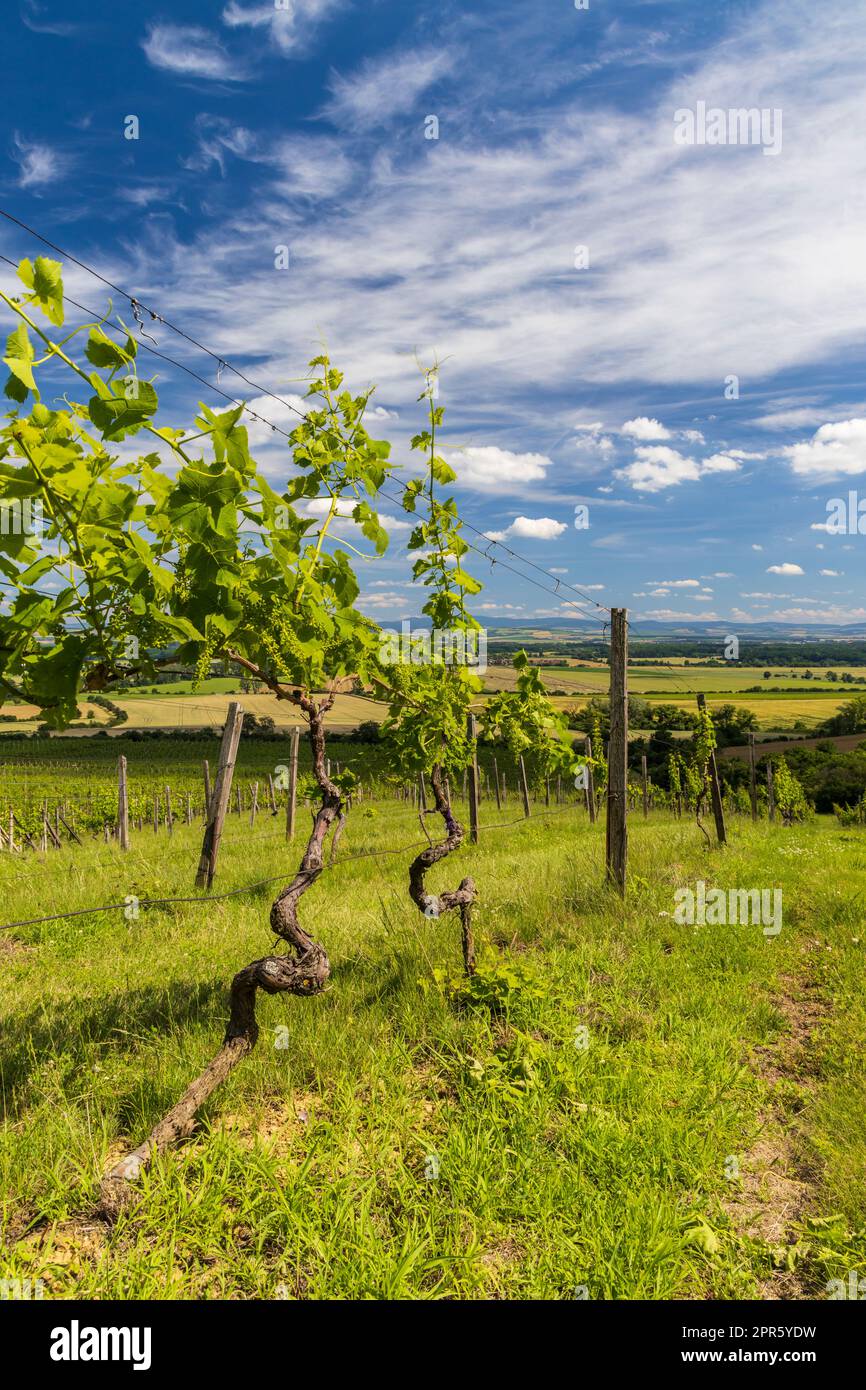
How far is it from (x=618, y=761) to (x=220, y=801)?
504 centimetres

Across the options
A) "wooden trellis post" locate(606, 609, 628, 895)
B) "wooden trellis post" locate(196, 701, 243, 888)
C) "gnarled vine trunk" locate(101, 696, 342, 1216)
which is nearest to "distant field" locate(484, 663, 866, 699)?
"wooden trellis post" locate(196, 701, 243, 888)

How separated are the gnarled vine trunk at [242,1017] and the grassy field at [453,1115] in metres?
0.10

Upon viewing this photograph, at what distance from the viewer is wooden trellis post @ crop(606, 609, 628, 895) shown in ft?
24.9

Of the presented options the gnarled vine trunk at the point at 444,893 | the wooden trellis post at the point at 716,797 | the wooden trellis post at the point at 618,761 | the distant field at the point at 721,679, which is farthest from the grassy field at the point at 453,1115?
the distant field at the point at 721,679

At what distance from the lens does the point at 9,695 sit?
229cm

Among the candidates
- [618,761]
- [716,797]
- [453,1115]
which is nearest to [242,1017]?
[453,1115]

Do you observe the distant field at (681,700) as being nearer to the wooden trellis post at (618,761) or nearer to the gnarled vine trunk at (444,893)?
the wooden trellis post at (618,761)

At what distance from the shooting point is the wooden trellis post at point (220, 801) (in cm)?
870

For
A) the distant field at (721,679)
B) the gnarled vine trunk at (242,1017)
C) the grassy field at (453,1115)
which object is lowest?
the grassy field at (453,1115)

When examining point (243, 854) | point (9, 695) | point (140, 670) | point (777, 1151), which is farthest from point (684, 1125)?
point (243, 854)

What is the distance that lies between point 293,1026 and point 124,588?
3.09 meters

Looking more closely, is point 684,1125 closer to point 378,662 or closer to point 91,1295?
point 91,1295

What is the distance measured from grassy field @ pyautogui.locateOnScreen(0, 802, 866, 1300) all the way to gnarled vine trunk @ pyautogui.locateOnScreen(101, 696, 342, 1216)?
104 millimetres

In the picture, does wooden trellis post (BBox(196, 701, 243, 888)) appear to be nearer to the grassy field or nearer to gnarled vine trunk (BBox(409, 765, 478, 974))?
the grassy field
